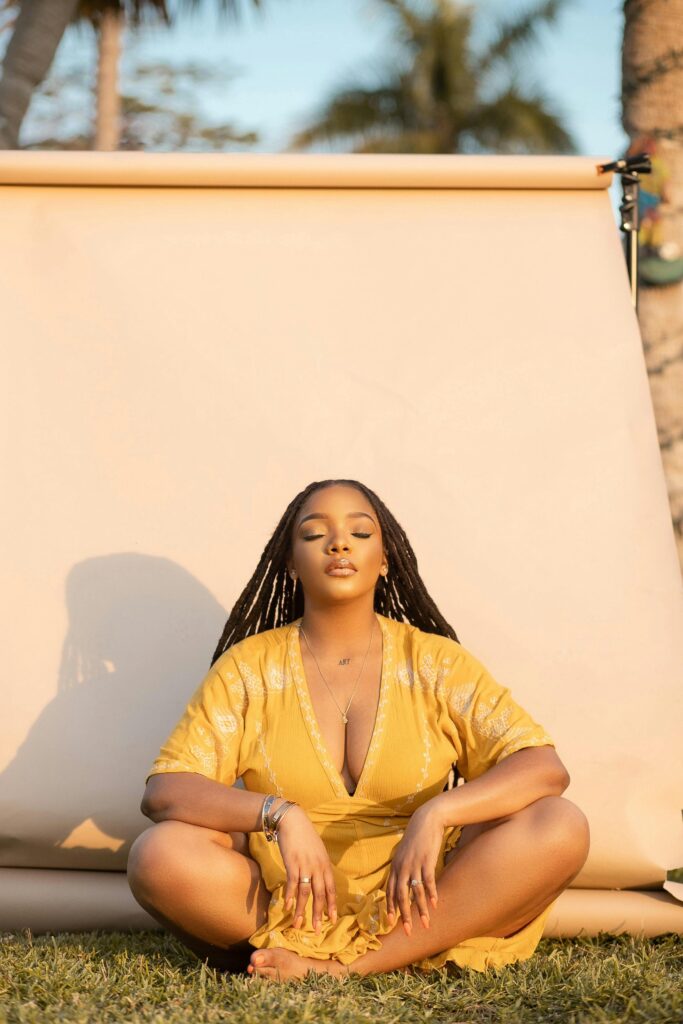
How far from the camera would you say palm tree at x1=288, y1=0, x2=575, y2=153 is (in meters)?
23.0

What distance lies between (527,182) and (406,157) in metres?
0.35

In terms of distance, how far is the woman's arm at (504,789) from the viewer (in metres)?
2.63

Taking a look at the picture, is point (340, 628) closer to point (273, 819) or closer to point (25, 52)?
point (273, 819)

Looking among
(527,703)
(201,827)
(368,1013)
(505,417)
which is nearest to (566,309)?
(505,417)

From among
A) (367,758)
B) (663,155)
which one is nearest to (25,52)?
(663,155)

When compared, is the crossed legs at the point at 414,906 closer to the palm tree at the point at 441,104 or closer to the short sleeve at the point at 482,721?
the short sleeve at the point at 482,721

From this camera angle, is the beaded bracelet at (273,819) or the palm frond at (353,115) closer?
the beaded bracelet at (273,819)

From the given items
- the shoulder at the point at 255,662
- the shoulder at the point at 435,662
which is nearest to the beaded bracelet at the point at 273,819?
the shoulder at the point at 255,662

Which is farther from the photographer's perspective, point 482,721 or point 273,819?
point 482,721

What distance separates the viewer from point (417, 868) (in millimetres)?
2553

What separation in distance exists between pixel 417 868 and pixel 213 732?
1.95 ft

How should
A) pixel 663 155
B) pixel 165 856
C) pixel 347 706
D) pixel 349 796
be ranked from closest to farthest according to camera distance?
pixel 165 856
pixel 349 796
pixel 347 706
pixel 663 155

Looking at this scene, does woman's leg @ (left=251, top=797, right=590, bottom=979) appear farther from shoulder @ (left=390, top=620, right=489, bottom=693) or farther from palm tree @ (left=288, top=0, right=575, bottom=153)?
palm tree @ (left=288, top=0, right=575, bottom=153)

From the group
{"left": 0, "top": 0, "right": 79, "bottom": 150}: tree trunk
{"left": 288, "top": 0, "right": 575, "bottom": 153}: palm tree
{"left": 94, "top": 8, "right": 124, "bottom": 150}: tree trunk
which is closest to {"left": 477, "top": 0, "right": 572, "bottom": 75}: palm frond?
{"left": 288, "top": 0, "right": 575, "bottom": 153}: palm tree
